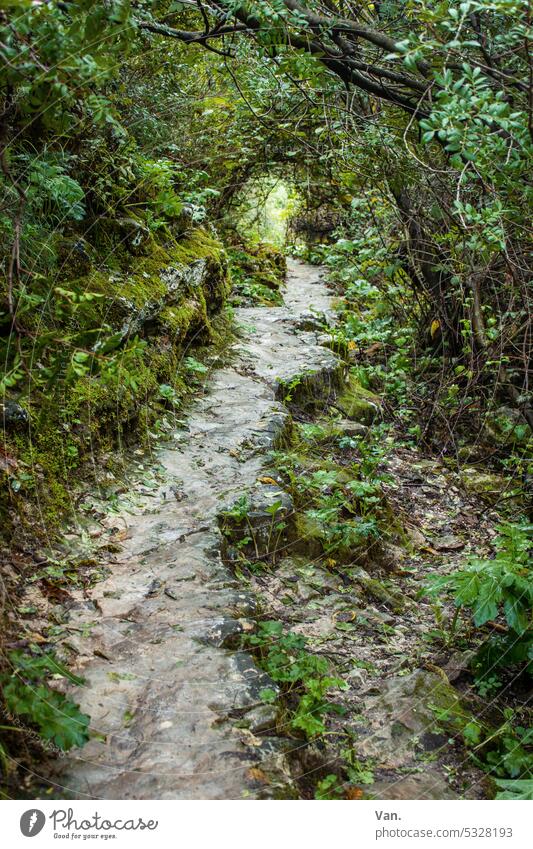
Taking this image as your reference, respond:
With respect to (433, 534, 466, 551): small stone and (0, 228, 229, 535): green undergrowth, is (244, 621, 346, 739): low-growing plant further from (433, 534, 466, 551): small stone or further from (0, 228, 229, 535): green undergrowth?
(433, 534, 466, 551): small stone

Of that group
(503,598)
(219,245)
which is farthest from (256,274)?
(503,598)

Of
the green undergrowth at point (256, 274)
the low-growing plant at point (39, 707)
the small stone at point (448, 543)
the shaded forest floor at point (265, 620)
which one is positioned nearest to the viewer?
the low-growing plant at point (39, 707)

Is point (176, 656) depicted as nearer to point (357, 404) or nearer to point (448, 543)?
point (448, 543)

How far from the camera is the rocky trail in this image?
2086mm

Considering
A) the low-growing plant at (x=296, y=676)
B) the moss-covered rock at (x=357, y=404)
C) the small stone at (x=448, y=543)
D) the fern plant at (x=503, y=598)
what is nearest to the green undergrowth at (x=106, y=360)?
the low-growing plant at (x=296, y=676)

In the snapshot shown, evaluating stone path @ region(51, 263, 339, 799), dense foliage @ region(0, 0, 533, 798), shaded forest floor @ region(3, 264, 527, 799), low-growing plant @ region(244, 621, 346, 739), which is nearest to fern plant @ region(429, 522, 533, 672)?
dense foliage @ region(0, 0, 533, 798)

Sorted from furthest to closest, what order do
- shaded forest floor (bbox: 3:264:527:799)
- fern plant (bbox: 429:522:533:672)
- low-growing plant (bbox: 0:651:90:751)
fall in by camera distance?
fern plant (bbox: 429:522:533:672)
shaded forest floor (bbox: 3:264:527:799)
low-growing plant (bbox: 0:651:90:751)

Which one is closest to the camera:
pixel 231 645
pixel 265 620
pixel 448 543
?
pixel 231 645

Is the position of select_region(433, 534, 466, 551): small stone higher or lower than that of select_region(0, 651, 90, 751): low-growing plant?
lower

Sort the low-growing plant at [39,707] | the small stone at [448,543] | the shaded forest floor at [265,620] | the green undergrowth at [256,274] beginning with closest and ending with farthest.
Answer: the low-growing plant at [39,707]
the shaded forest floor at [265,620]
the small stone at [448,543]
the green undergrowth at [256,274]

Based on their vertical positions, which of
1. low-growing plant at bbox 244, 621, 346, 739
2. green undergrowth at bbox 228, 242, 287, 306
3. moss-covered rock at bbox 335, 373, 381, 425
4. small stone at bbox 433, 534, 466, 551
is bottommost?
small stone at bbox 433, 534, 466, 551

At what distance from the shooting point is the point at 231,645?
8.91ft

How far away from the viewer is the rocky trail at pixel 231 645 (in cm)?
209

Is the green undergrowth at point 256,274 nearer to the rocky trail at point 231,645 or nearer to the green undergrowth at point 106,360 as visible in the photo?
the green undergrowth at point 106,360
